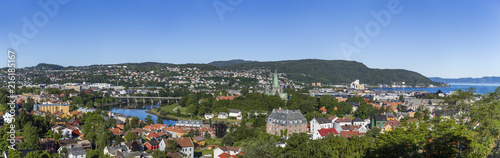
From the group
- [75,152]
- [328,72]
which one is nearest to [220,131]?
[75,152]

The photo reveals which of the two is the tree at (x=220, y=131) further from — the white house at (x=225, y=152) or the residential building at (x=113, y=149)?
the residential building at (x=113, y=149)

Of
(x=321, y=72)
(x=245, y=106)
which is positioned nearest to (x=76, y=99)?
(x=245, y=106)

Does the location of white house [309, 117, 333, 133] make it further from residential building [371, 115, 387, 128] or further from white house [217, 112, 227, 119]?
white house [217, 112, 227, 119]

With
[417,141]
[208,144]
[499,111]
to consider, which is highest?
[499,111]

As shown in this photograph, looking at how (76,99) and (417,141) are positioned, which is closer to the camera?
(417,141)

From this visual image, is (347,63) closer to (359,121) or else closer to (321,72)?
(321,72)

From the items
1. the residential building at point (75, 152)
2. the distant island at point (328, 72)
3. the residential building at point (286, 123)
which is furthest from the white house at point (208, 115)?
the distant island at point (328, 72)
